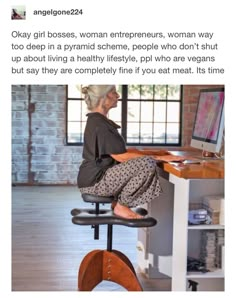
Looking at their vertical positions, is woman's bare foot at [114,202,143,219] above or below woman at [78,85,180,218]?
below

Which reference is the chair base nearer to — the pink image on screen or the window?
the pink image on screen

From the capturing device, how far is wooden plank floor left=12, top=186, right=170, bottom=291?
208 centimetres

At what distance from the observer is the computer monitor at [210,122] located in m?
1.78

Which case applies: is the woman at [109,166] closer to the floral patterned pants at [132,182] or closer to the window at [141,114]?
the floral patterned pants at [132,182]

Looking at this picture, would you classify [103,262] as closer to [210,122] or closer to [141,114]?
[210,122]

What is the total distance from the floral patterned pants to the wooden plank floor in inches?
17.6

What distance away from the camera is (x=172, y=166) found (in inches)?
62.6
